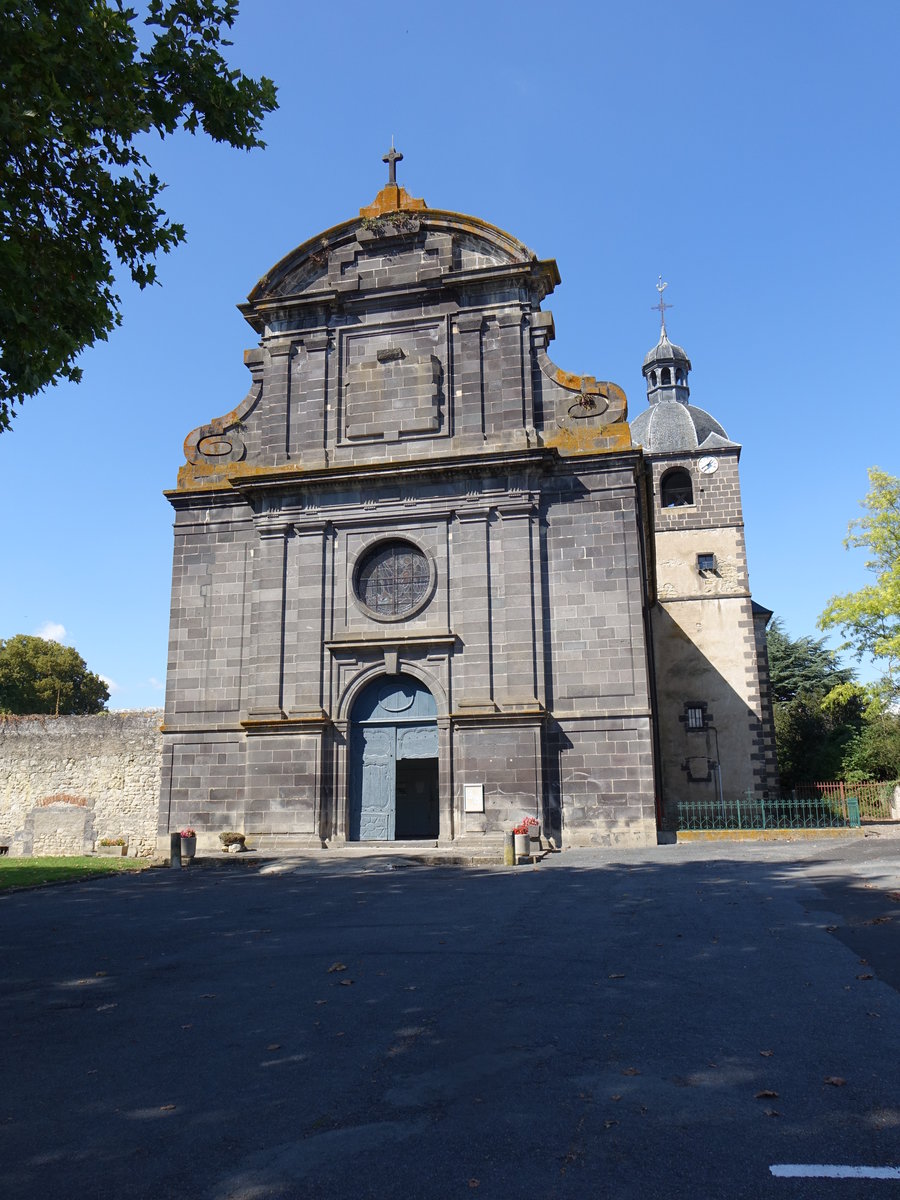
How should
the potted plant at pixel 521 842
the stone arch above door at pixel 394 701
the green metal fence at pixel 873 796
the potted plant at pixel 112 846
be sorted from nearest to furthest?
the potted plant at pixel 521 842 → the stone arch above door at pixel 394 701 → the potted plant at pixel 112 846 → the green metal fence at pixel 873 796

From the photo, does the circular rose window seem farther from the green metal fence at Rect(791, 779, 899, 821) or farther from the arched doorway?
the green metal fence at Rect(791, 779, 899, 821)

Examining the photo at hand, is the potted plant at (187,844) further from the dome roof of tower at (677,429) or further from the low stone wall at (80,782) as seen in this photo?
the dome roof of tower at (677,429)

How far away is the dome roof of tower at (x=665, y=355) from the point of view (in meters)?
41.3

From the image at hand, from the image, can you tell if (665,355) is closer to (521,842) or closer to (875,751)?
(875,751)

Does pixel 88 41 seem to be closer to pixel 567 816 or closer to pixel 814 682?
pixel 567 816

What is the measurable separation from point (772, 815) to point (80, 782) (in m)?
17.9

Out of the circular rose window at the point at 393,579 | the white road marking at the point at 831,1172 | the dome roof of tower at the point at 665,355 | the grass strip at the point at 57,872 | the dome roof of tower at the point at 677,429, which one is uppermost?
the dome roof of tower at the point at 665,355

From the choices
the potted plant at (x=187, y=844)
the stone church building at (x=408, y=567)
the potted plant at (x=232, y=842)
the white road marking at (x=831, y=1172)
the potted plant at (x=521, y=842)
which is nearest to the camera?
the white road marking at (x=831, y=1172)

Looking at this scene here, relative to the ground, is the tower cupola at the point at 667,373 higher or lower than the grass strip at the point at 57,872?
higher

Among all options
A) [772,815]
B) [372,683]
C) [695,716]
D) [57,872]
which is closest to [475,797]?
[372,683]

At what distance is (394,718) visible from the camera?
20.5 metres

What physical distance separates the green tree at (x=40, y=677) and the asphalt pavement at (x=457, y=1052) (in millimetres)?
46326

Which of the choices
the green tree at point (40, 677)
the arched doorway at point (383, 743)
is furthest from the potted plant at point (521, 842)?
the green tree at point (40, 677)

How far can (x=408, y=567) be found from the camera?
21250 mm
